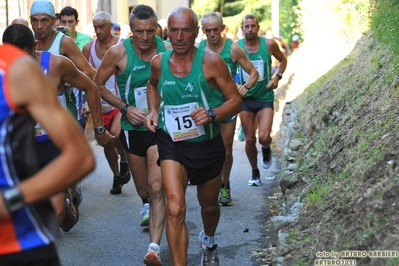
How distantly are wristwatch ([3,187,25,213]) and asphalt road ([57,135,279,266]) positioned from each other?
4.04 m

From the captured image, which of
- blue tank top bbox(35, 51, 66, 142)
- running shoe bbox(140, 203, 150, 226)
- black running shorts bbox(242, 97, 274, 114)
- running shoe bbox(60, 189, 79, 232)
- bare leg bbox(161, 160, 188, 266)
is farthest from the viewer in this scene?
black running shorts bbox(242, 97, 274, 114)

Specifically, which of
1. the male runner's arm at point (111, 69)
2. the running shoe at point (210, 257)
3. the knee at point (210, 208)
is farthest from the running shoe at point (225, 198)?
the knee at point (210, 208)

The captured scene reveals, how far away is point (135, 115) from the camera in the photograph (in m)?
7.31

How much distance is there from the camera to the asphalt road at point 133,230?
7.12 metres

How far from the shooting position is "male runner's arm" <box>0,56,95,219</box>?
2891 millimetres

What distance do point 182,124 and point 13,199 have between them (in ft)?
10.7

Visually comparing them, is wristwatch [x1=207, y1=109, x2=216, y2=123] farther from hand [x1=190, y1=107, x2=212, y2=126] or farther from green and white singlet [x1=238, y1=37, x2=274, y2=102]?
green and white singlet [x1=238, y1=37, x2=274, y2=102]

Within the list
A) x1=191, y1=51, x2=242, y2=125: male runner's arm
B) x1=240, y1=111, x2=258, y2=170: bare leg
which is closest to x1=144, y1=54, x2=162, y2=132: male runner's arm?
x1=191, y1=51, x2=242, y2=125: male runner's arm

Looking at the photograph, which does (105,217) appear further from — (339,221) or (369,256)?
(369,256)

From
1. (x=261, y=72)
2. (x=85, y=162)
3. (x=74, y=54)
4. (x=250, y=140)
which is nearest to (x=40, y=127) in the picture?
(x=74, y=54)

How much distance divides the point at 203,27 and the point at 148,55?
2.32 meters

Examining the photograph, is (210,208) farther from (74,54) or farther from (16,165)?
(16,165)

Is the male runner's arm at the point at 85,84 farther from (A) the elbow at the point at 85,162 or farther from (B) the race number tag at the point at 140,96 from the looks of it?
(A) the elbow at the point at 85,162

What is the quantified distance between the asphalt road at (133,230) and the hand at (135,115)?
1.91 ft
